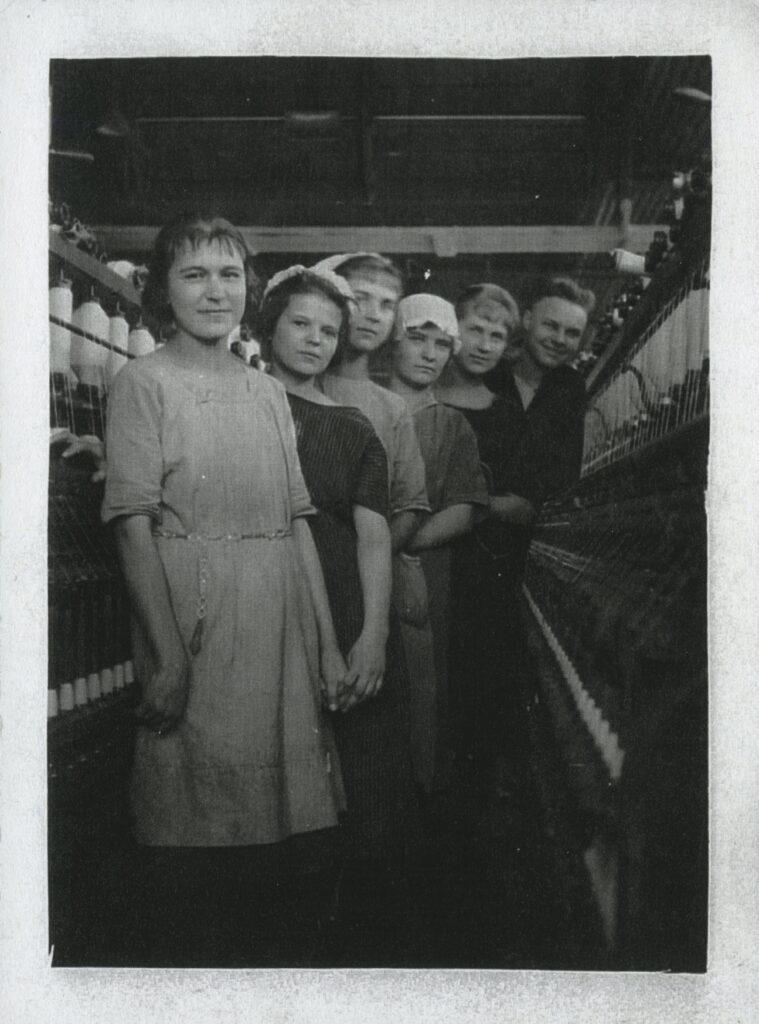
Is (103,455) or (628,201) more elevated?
(628,201)

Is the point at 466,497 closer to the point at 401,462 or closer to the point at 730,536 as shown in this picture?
the point at 401,462

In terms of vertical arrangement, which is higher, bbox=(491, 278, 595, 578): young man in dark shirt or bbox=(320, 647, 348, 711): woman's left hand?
bbox=(491, 278, 595, 578): young man in dark shirt

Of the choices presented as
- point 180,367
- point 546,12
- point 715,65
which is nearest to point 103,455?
point 180,367

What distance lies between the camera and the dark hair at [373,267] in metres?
1.81

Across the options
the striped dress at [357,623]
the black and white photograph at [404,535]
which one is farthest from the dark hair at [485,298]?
the striped dress at [357,623]

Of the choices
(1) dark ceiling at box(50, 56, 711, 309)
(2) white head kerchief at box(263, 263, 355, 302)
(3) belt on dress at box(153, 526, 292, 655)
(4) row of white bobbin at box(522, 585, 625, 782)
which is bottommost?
(4) row of white bobbin at box(522, 585, 625, 782)

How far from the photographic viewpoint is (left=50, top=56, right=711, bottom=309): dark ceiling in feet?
5.92

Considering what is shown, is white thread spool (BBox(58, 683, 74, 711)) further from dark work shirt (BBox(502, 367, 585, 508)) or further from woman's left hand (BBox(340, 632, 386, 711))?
dark work shirt (BBox(502, 367, 585, 508))

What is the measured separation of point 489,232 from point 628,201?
236 mm

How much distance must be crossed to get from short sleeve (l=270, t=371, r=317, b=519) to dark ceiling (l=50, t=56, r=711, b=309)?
0.77 feet

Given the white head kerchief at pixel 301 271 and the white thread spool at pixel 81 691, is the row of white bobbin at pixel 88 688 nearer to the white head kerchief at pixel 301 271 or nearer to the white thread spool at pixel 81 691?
the white thread spool at pixel 81 691

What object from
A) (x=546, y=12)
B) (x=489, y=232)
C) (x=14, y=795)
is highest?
(x=546, y=12)

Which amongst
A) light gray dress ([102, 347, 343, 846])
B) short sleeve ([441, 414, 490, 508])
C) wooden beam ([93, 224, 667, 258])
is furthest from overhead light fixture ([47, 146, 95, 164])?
short sleeve ([441, 414, 490, 508])

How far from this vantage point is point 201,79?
1854 mm
